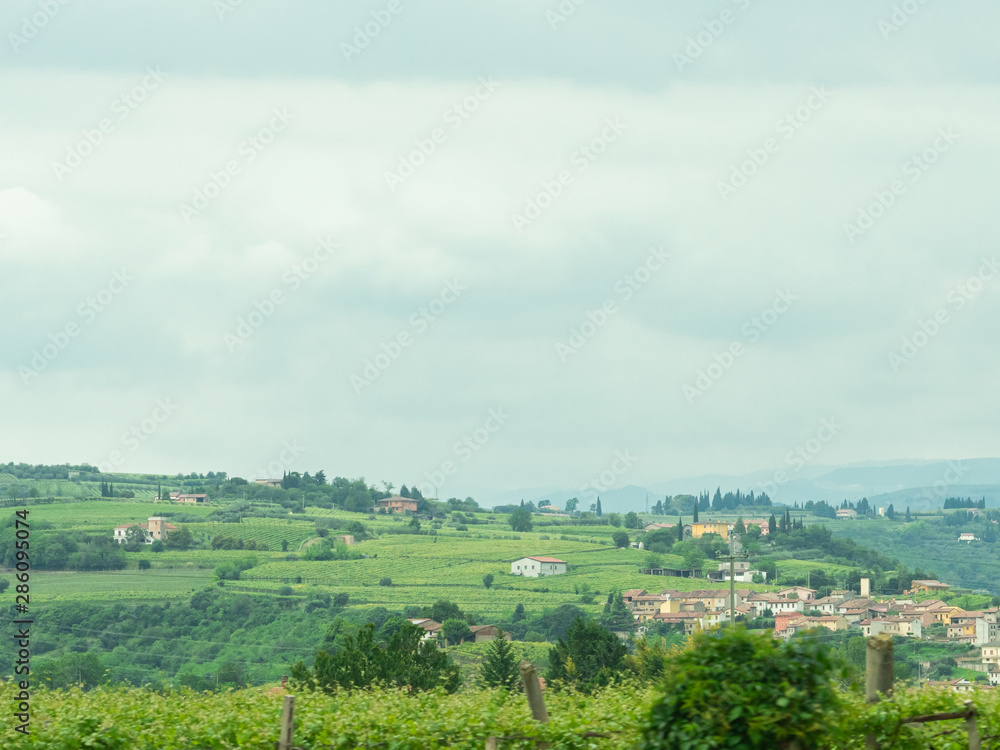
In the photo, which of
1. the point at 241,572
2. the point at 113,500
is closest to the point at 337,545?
the point at 241,572

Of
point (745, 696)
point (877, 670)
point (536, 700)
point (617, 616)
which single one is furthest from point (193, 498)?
point (745, 696)

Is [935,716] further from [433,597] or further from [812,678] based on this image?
[433,597]

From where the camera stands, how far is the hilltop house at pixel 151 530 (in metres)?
136

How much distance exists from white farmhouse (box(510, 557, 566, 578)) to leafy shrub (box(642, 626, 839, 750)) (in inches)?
5020

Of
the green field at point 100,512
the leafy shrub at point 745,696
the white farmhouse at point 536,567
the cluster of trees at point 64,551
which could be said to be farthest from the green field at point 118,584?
the leafy shrub at point 745,696

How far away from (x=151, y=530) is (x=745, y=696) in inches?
5631

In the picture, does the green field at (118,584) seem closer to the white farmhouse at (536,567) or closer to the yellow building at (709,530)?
the white farmhouse at (536,567)

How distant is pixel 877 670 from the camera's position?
6.73 meters

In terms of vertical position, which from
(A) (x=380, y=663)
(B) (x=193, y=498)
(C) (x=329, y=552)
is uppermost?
(B) (x=193, y=498)

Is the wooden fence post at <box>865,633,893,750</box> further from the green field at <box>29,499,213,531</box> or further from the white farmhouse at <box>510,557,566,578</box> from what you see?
the green field at <box>29,499,213,531</box>

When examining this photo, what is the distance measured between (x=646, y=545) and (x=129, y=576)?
267ft

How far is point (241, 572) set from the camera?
125 m

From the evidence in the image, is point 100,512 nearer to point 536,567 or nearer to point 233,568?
point 233,568

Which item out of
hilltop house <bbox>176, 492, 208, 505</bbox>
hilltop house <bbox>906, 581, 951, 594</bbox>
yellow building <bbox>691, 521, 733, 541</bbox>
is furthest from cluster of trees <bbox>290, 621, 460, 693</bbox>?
yellow building <bbox>691, 521, 733, 541</bbox>
